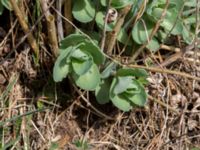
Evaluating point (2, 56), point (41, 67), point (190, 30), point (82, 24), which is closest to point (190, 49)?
point (190, 30)

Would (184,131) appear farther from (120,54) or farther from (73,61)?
(73,61)

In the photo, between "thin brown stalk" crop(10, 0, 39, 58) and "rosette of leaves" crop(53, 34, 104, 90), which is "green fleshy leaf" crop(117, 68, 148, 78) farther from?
"thin brown stalk" crop(10, 0, 39, 58)

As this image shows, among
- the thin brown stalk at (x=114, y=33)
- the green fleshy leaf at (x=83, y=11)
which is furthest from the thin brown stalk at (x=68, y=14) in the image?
the thin brown stalk at (x=114, y=33)

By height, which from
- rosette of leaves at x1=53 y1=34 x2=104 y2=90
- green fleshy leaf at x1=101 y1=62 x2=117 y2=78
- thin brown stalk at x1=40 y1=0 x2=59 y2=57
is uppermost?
thin brown stalk at x1=40 y1=0 x2=59 y2=57

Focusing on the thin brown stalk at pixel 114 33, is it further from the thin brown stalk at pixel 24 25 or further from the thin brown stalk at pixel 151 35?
the thin brown stalk at pixel 24 25

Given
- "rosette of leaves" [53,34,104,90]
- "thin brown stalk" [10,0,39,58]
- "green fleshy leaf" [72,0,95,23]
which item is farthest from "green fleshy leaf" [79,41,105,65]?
"thin brown stalk" [10,0,39,58]

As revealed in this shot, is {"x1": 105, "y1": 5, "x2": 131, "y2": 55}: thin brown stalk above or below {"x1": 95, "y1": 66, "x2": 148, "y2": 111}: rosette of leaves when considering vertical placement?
above
